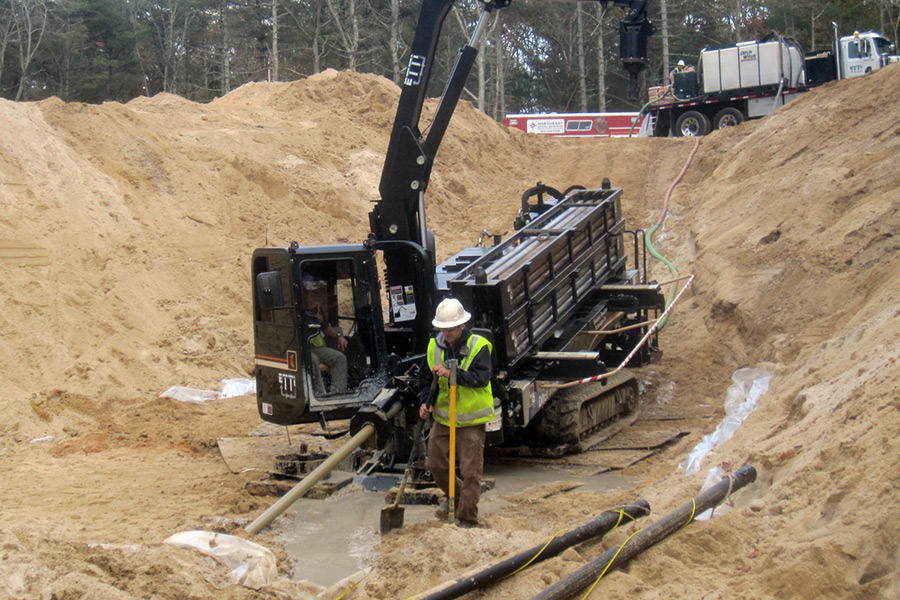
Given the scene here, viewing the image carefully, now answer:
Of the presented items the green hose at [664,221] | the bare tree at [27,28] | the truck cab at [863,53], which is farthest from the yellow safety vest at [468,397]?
the bare tree at [27,28]

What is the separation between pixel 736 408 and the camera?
940cm

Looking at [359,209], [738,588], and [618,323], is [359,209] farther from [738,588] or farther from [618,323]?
[738,588]

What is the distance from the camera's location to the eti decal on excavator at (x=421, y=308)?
8055mm

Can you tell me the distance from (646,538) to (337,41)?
129 ft

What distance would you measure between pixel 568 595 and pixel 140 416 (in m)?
8.07

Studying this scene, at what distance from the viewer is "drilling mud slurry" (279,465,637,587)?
6086mm

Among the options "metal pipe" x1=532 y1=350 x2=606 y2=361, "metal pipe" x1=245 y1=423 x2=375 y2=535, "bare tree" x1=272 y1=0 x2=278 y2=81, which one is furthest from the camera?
"bare tree" x1=272 y1=0 x2=278 y2=81

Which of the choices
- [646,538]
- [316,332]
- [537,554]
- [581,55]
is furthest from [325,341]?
[581,55]

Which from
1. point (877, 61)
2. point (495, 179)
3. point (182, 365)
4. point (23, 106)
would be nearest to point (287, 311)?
point (182, 365)

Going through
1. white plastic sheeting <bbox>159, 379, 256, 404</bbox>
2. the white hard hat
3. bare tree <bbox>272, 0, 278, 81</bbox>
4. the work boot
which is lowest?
white plastic sheeting <bbox>159, 379, 256, 404</bbox>

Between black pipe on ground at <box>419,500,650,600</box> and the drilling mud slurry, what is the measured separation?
1.42m

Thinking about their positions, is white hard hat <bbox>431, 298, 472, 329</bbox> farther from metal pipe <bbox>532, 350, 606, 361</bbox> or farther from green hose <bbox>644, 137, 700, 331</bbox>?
green hose <bbox>644, 137, 700, 331</bbox>

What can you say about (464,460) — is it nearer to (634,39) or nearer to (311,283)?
(311,283)

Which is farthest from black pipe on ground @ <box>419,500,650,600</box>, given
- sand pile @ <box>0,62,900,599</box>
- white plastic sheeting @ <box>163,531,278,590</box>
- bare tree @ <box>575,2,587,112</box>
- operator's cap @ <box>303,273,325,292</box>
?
bare tree @ <box>575,2,587,112</box>
